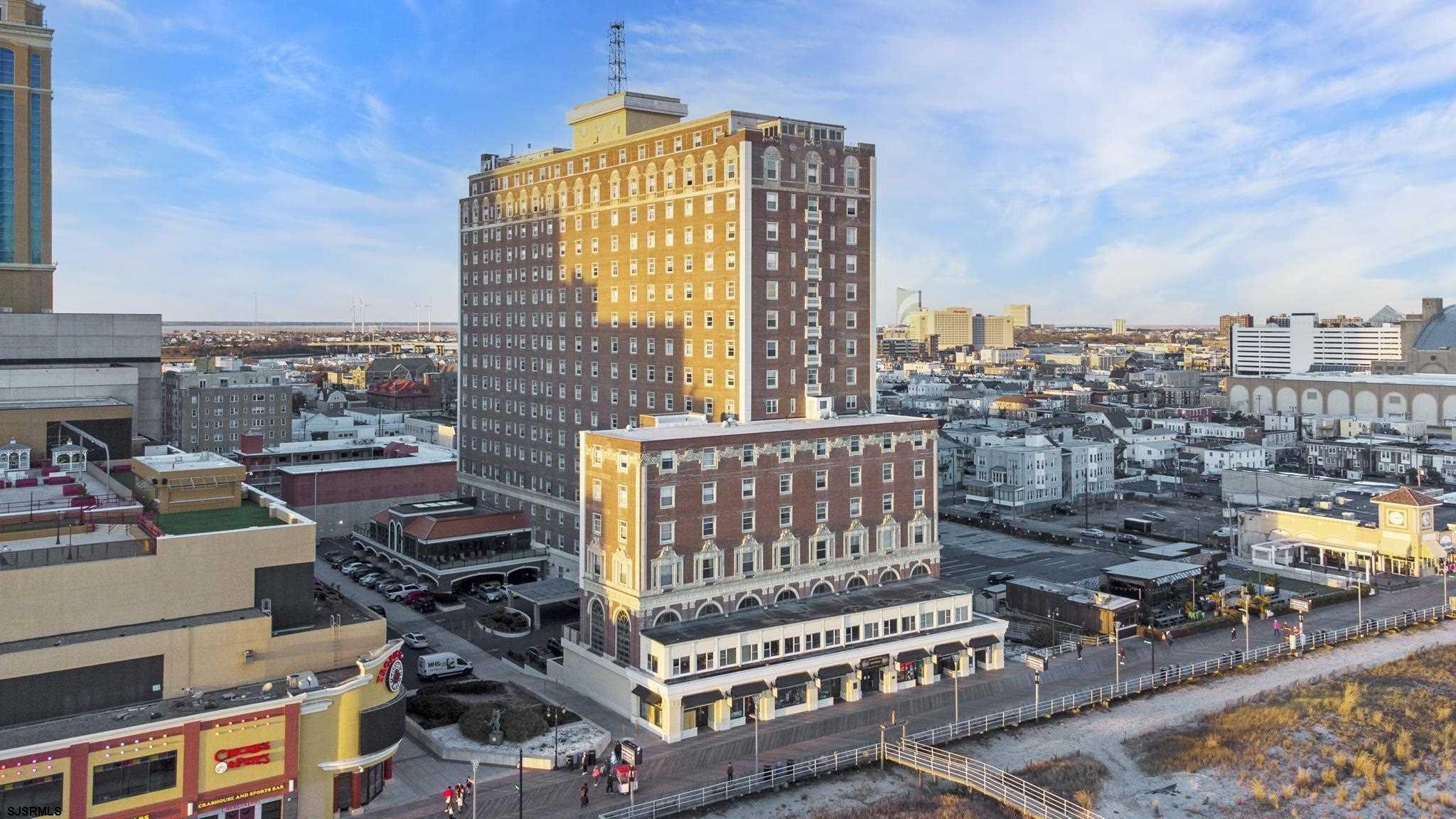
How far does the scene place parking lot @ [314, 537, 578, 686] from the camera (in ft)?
236

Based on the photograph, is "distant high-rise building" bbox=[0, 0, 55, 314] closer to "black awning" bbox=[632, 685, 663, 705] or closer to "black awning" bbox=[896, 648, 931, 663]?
"black awning" bbox=[632, 685, 663, 705]

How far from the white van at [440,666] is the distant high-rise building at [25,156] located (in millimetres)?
66608

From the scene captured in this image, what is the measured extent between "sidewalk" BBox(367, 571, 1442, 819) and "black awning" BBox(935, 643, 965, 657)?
1.94m

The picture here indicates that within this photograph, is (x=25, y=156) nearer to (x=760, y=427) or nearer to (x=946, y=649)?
(x=760, y=427)

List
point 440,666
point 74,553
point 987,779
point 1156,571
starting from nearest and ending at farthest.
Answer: point 74,553
point 987,779
point 440,666
point 1156,571

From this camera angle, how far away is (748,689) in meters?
57.2

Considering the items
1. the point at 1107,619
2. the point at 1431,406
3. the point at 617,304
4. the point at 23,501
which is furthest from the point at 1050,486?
the point at 23,501

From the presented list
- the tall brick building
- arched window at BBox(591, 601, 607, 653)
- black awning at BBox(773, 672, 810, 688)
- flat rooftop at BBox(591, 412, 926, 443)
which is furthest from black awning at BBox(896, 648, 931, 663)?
the tall brick building

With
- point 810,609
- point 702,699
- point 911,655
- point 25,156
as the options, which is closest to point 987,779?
point 911,655

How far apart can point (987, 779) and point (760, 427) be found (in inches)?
1006

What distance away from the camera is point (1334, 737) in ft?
188

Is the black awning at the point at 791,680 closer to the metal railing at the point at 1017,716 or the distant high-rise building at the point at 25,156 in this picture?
the metal railing at the point at 1017,716

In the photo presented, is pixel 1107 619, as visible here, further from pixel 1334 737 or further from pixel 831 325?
pixel 831 325

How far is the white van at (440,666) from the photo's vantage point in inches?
2584
